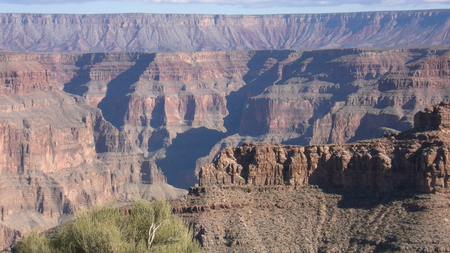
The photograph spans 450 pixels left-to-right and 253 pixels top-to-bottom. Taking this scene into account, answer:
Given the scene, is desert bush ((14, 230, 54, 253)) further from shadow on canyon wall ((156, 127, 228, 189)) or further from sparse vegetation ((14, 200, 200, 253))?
shadow on canyon wall ((156, 127, 228, 189))

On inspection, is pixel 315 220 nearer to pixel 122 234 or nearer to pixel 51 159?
pixel 122 234

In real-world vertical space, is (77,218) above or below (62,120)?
below

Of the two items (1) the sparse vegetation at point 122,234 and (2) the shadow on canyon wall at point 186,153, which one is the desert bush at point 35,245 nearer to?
(1) the sparse vegetation at point 122,234

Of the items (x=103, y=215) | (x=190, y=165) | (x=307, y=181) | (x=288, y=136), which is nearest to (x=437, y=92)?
(x=288, y=136)

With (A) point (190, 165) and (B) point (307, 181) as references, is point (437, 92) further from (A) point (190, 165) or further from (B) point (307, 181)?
(B) point (307, 181)

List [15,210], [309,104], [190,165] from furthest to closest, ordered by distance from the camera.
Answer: [309,104] < [190,165] < [15,210]

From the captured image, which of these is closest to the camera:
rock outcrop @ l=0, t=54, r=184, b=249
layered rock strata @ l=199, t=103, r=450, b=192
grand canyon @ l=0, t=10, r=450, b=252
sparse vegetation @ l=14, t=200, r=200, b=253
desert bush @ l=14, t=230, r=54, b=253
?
sparse vegetation @ l=14, t=200, r=200, b=253

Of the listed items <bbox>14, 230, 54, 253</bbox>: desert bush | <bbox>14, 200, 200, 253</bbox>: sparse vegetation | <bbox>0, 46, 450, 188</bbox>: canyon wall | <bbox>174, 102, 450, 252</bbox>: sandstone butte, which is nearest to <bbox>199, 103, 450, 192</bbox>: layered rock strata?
<bbox>174, 102, 450, 252</bbox>: sandstone butte
